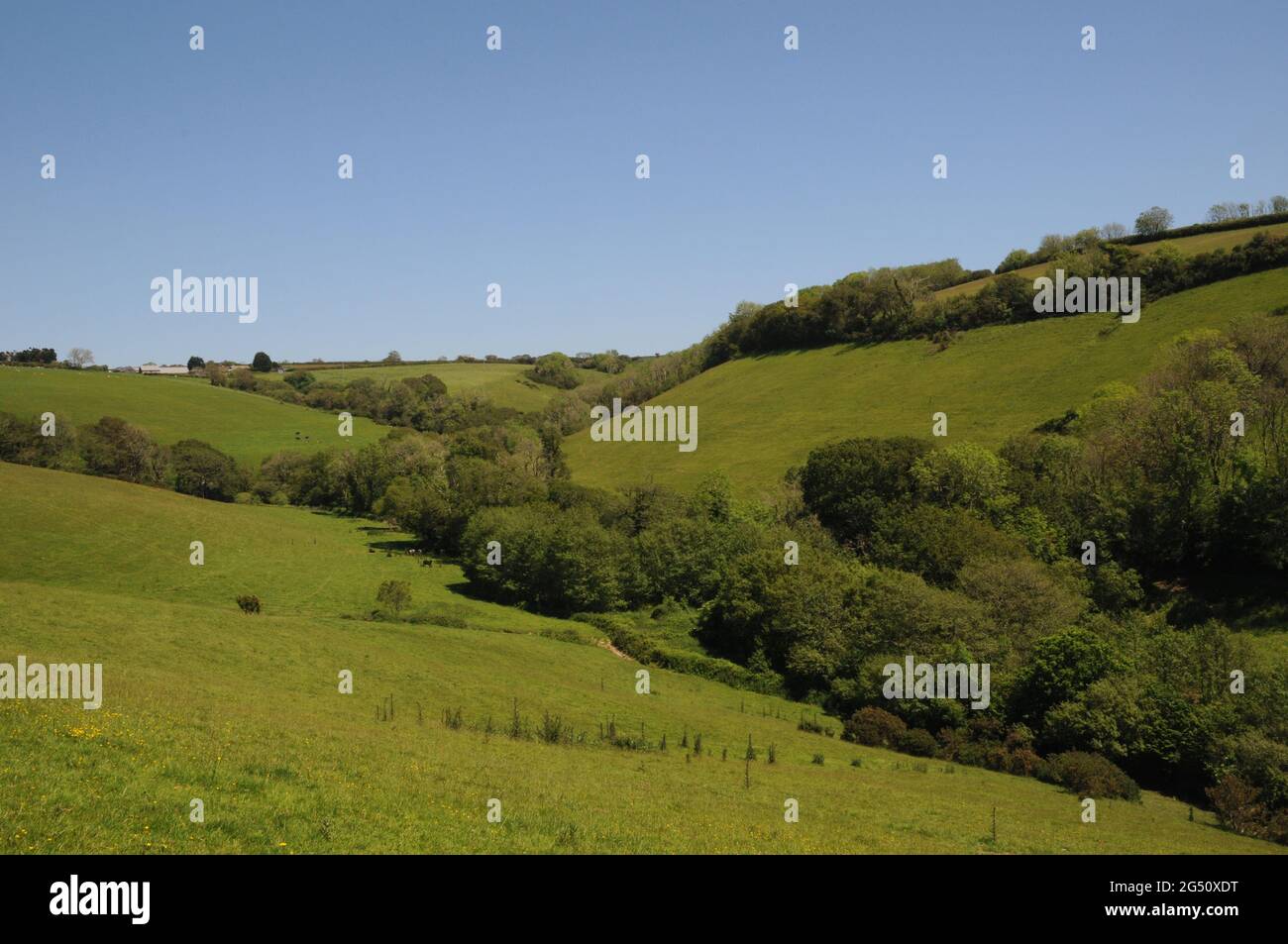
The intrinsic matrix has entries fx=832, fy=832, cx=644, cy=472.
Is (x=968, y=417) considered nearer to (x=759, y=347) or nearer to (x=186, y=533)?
(x=759, y=347)

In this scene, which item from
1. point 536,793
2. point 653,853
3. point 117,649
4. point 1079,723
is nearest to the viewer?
point 653,853

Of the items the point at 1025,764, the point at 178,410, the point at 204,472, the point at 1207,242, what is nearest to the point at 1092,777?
the point at 1025,764

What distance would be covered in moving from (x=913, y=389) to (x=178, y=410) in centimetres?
11724

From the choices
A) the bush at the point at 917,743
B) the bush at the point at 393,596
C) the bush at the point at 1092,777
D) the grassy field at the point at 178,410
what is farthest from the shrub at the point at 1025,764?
the grassy field at the point at 178,410

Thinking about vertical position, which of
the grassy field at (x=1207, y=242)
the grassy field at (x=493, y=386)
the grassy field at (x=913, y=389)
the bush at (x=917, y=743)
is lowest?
the bush at (x=917, y=743)

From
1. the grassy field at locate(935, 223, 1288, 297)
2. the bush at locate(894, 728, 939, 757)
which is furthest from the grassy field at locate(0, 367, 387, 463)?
the grassy field at locate(935, 223, 1288, 297)

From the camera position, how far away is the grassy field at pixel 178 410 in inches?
4867

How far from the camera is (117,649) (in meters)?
32.8

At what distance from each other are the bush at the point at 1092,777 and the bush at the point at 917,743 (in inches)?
219

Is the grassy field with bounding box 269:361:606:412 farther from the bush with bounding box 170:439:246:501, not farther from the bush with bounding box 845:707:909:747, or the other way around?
the bush with bounding box 845:707:909:747

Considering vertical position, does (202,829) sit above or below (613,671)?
above

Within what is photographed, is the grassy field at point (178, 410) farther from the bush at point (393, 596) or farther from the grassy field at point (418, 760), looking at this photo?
the bush at point (393, 596)
